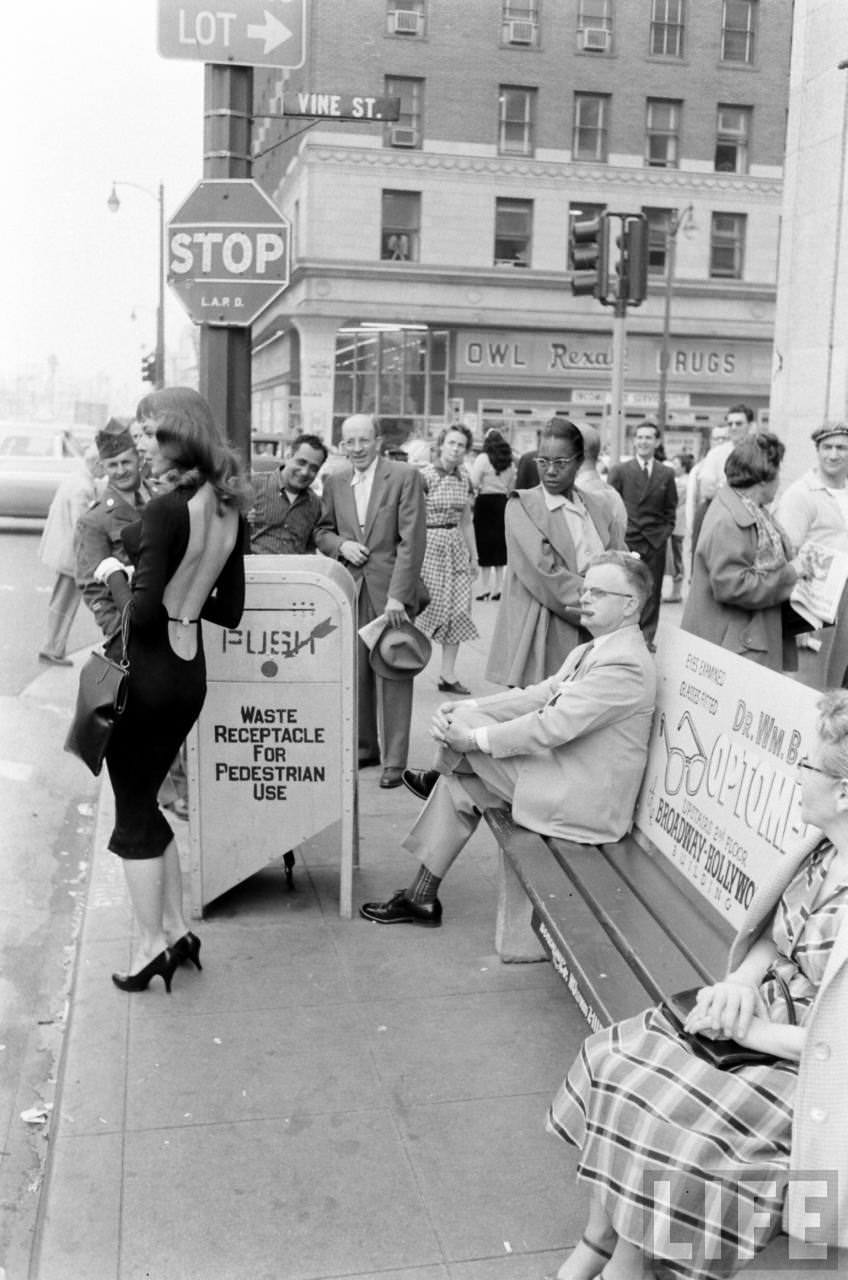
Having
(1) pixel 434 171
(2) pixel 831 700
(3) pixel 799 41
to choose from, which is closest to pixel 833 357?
(3) pixel 799 41

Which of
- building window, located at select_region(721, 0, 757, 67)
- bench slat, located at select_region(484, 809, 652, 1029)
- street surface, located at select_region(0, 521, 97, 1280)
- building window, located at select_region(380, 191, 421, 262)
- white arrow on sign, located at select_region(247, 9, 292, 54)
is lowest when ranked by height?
street surface, located at select_region(0, 521, 97, 1280)

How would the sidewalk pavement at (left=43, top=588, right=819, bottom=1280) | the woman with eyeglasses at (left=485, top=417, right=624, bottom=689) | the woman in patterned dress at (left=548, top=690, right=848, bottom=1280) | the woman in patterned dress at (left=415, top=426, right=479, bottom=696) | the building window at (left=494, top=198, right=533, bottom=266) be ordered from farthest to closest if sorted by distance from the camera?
1. the building window at (left=494, top=198, right=533, bottom=266)
2. the woman in patterned dress at (left=415, top=426, right=479, bottom=696)
3. the woman with eyeglasses at (left=485, top=417, right=624, bottom=689)
4. the sidewalk pavement at (left=43, top=588, right=819, bottom=1280)
5. the woman in patterned dress at (left=548, top=690, right=848, bottom=1280)

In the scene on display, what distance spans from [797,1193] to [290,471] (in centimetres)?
498

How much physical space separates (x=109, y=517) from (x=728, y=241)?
3590 cm

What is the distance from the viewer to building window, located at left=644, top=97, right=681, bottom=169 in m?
34.9

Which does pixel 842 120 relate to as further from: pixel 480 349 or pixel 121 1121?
pixel 480 349

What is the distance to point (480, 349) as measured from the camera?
38.3 m

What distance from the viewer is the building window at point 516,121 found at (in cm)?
3388

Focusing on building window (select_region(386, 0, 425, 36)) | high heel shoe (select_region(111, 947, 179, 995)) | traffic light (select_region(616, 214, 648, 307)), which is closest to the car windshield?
building window (select_region(386, 0, 425, 36))

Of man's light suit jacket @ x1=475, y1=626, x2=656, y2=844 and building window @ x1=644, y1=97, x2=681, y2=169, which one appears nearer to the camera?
man's light suit jacket @ x1=475, y1=626, x2=656, y2=844

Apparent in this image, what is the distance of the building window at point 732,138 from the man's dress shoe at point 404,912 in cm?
3388

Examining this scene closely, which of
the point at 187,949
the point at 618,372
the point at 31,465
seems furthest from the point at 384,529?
→ the point at 31,465

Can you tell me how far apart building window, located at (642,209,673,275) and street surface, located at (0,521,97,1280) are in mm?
29742

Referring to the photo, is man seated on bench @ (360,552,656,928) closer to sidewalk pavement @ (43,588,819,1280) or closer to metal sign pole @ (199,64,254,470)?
sidewalk pavement @ (43,588,819,1280)
